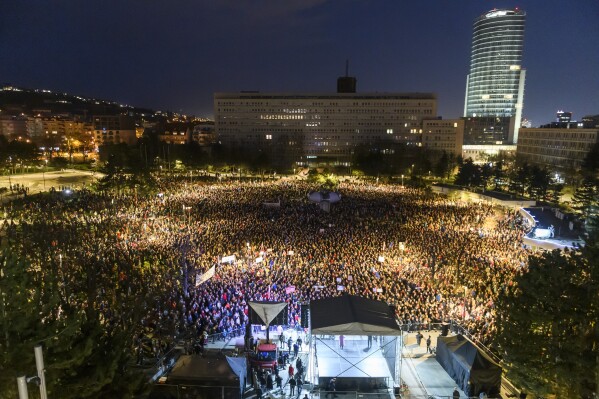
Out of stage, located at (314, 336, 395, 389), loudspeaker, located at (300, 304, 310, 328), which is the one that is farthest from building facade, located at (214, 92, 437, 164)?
stage, located at (314, 336, 395, 389)

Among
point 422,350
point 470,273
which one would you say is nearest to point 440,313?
point 422,350

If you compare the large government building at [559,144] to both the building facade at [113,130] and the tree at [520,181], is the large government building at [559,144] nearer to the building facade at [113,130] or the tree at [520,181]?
the tree at [520,181]

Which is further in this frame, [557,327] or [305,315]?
[305,315]

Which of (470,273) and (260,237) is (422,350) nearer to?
Result: (470,273)

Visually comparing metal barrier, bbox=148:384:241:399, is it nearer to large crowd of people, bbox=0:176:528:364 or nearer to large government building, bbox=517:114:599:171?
large crowd of people, bbox=0:176:528:364

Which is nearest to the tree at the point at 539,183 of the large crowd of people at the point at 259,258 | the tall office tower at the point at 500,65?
the large crowd of people at the point at 259,258

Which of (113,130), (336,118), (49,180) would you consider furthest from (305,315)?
(113,130)

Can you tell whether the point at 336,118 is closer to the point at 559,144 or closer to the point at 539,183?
the point at 559,144
